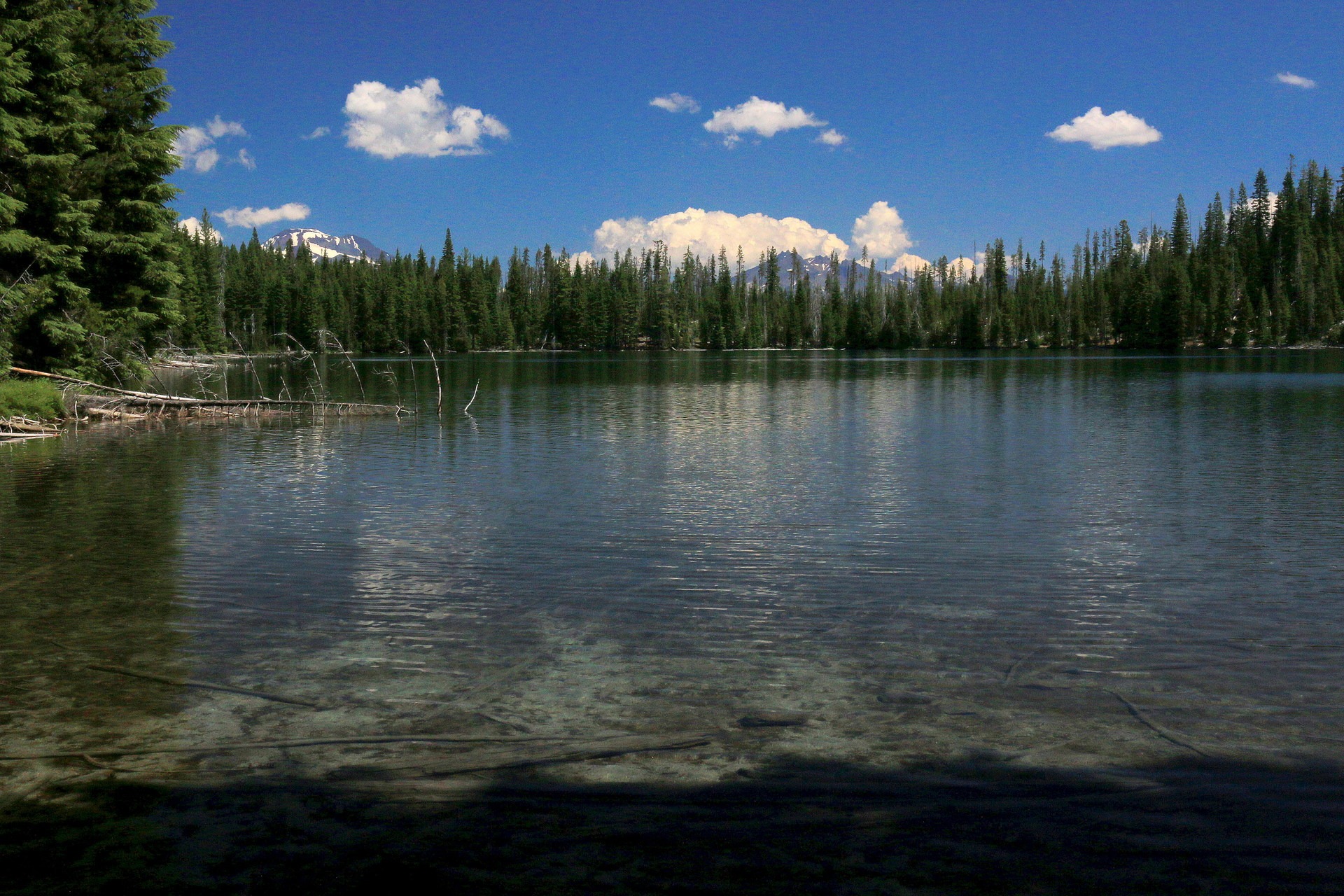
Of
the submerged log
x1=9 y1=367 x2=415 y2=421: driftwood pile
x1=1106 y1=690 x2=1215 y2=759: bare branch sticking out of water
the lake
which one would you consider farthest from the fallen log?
x1=1106 y1=690 x2=1215 y2=759: bare branch sticking out of water

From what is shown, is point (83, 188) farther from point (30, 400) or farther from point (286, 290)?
point (286, 290)

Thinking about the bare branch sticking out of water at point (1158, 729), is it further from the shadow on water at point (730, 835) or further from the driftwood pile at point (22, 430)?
the driftwood pile at point (22, 430)

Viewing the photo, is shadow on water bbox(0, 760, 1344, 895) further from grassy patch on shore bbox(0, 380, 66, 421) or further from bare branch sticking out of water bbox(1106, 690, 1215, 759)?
grassy patch on shore bbox(0, 380, 66, 421)

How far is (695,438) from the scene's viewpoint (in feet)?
99.2

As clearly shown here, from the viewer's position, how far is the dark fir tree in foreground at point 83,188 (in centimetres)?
2909

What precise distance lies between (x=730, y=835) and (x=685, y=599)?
559 cm

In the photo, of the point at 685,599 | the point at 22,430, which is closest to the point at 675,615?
the point at 685,599

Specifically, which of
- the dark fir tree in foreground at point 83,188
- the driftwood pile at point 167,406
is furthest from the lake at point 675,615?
the dark fir tree in foreground at point 83,188

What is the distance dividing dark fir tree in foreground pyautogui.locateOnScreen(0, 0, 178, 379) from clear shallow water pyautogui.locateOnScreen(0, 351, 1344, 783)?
658cm

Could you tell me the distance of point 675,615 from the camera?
10.8 metres

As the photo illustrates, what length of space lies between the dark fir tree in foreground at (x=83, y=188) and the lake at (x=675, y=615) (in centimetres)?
886

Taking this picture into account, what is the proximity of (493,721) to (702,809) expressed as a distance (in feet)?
7.03

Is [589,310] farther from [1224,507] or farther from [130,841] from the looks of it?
[130,841]

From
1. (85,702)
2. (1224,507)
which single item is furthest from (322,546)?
(1224,507)
